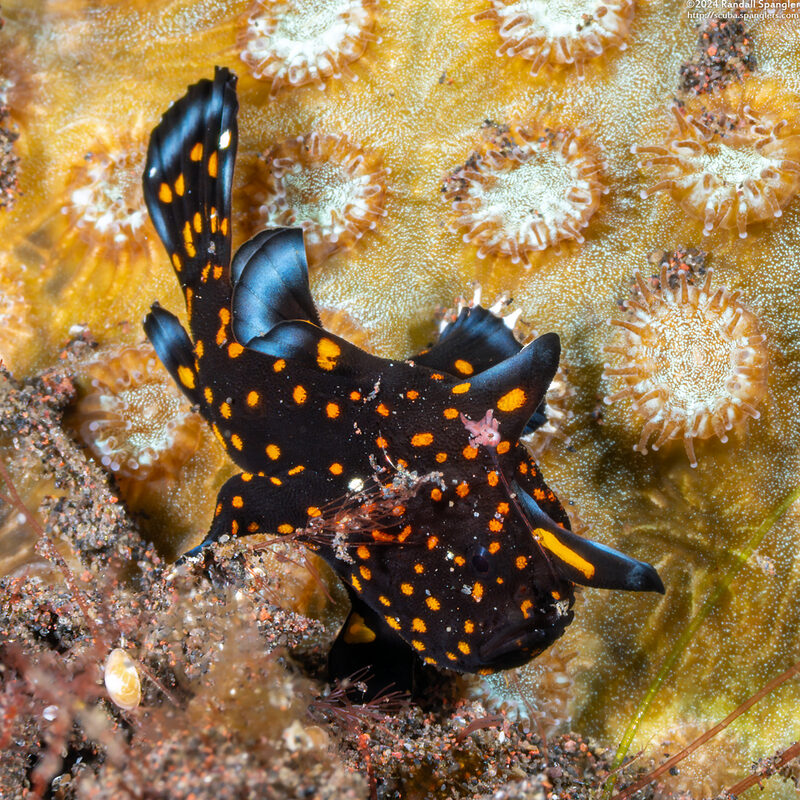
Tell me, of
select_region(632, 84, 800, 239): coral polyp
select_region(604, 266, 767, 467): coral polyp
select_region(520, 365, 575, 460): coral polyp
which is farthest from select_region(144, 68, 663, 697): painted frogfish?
select_region(632, 84, 800, 239): coral polyp

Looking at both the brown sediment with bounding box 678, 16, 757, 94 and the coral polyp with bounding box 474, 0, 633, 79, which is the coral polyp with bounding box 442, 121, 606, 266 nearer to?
the coral polyp with bounding box 474, 0, 633, 79

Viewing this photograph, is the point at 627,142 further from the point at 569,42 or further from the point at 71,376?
the point at 71,376

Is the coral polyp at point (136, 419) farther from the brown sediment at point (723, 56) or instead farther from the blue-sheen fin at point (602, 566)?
the brown sediment at point (723, 56)

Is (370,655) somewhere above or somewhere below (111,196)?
below

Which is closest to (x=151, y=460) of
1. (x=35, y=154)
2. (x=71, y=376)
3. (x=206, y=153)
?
(x=71, y=376)

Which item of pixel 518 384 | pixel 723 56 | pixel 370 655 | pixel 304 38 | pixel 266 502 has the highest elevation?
pixel 304 38

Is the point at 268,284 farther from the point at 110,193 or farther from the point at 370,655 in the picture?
the point at 370,655

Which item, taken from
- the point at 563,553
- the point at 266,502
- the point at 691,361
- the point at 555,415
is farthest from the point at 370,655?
the point at 691,361

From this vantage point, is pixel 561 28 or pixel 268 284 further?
pixel 561 28
